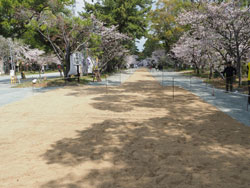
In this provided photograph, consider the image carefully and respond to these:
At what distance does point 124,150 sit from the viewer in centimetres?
516

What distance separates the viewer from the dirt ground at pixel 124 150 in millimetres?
3846

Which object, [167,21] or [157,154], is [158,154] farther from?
[167,21]

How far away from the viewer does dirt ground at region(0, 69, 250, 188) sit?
3846 mm

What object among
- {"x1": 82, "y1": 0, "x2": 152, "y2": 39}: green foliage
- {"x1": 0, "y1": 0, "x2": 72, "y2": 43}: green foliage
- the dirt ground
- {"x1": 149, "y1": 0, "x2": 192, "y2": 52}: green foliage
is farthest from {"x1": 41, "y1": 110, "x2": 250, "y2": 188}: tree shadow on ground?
{"x1": 149, "y1": 0, "x2": 192, "y2": 52}: green foliage

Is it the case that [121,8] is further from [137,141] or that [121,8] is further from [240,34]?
[137,141]

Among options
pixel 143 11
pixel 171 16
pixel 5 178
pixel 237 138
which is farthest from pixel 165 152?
pixel 171 16

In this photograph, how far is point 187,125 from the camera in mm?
7129

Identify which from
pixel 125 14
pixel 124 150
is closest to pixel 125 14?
pixel 125 14

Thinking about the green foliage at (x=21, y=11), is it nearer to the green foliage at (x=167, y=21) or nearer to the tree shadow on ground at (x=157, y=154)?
the tree shadow on ground at (x=157, y=154)

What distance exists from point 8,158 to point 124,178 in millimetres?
2810

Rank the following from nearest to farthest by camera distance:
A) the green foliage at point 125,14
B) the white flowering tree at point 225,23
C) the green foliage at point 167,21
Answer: the white flowering tree at point 225,23 < the green foliage at point 125,14 < the green foliage at point 167,21

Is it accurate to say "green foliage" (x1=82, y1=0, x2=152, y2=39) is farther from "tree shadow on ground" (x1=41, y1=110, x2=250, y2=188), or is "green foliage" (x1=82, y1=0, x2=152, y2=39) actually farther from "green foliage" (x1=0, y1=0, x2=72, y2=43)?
"tree shadow on ground" (x1=41, y1=110, x2=250, y2=188)

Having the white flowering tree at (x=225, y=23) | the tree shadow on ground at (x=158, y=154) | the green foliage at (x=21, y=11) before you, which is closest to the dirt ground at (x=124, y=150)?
the tree shadow on ground at (x=158, y=154)

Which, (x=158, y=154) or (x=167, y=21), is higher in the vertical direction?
(x=167, y=21)
